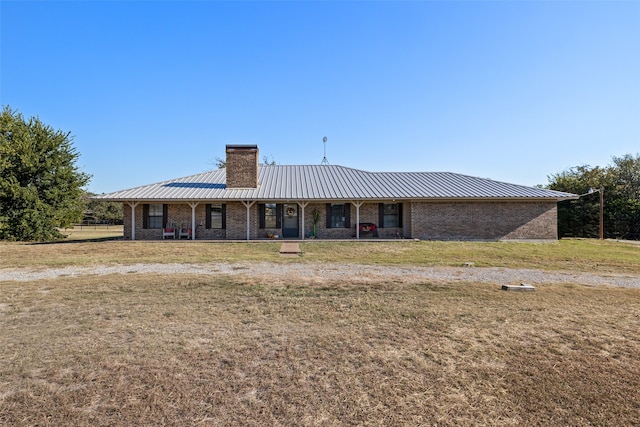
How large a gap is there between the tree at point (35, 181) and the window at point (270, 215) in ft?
44.2

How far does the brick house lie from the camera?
1675cm

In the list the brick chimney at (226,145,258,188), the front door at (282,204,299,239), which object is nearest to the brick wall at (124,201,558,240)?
the front door at (282,204,299,239)

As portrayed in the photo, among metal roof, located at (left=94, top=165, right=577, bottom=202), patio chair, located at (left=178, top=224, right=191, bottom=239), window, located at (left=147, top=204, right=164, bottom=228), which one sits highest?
metal roof, located at (left=94, top=165, right=577, bottom=202)

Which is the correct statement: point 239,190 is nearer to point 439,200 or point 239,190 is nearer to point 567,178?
point 439,200

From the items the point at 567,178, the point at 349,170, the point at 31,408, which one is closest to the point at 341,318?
the point at 31,408

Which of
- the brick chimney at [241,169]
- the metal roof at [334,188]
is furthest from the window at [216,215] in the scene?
the brick chimney at [241,169]

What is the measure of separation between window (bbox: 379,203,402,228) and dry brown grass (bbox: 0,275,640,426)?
1199 cm

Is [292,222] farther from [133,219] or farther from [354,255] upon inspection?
[133,219]

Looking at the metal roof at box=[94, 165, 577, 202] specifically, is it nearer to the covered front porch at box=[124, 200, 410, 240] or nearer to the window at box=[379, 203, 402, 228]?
the covered front porch at box=[124, 200, 410, 240]

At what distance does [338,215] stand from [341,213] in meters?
0.19

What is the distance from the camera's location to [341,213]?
1756 cm

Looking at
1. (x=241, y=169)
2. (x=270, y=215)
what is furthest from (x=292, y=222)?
(x=241, y=169)

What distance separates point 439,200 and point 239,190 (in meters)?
10.6

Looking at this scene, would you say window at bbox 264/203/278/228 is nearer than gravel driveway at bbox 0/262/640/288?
No
